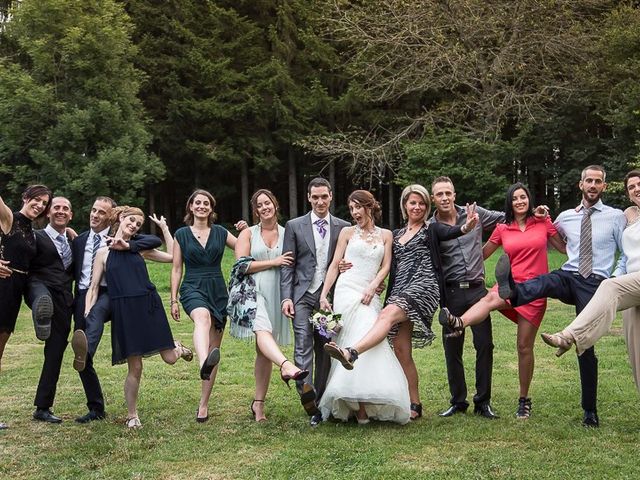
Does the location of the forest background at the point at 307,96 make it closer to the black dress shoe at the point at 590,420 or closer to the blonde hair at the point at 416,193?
the black dress shoe at the point at 590,420

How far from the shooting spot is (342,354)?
19.1 ft

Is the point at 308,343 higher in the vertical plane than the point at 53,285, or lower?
lower

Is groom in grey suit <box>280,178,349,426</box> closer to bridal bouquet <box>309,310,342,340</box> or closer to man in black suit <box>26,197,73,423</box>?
bridal bouquet <box>309,310,342,340</box>

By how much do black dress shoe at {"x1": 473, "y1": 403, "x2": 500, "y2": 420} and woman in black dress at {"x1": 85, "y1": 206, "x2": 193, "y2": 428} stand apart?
2.73 meters

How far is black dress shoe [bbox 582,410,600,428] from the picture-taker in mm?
6320

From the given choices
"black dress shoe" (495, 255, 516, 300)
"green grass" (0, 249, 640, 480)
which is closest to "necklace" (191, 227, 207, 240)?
"green grass" (0, 249, 640, 480)

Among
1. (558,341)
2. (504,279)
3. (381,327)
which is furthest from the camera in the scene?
(381,327)

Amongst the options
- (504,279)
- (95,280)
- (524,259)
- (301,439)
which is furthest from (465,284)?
(95,280)

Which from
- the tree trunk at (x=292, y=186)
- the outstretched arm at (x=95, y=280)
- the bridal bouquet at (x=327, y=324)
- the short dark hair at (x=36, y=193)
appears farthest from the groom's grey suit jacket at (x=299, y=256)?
the tree trunk at (x=292, y=186)

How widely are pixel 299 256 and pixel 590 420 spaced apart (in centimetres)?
295

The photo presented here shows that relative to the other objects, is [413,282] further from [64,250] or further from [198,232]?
[64,250]

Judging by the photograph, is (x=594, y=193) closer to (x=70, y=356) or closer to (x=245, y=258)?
(x=245, y=258)

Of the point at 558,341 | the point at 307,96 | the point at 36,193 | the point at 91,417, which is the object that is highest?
the point at 307,96

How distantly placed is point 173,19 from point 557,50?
69.3ft
